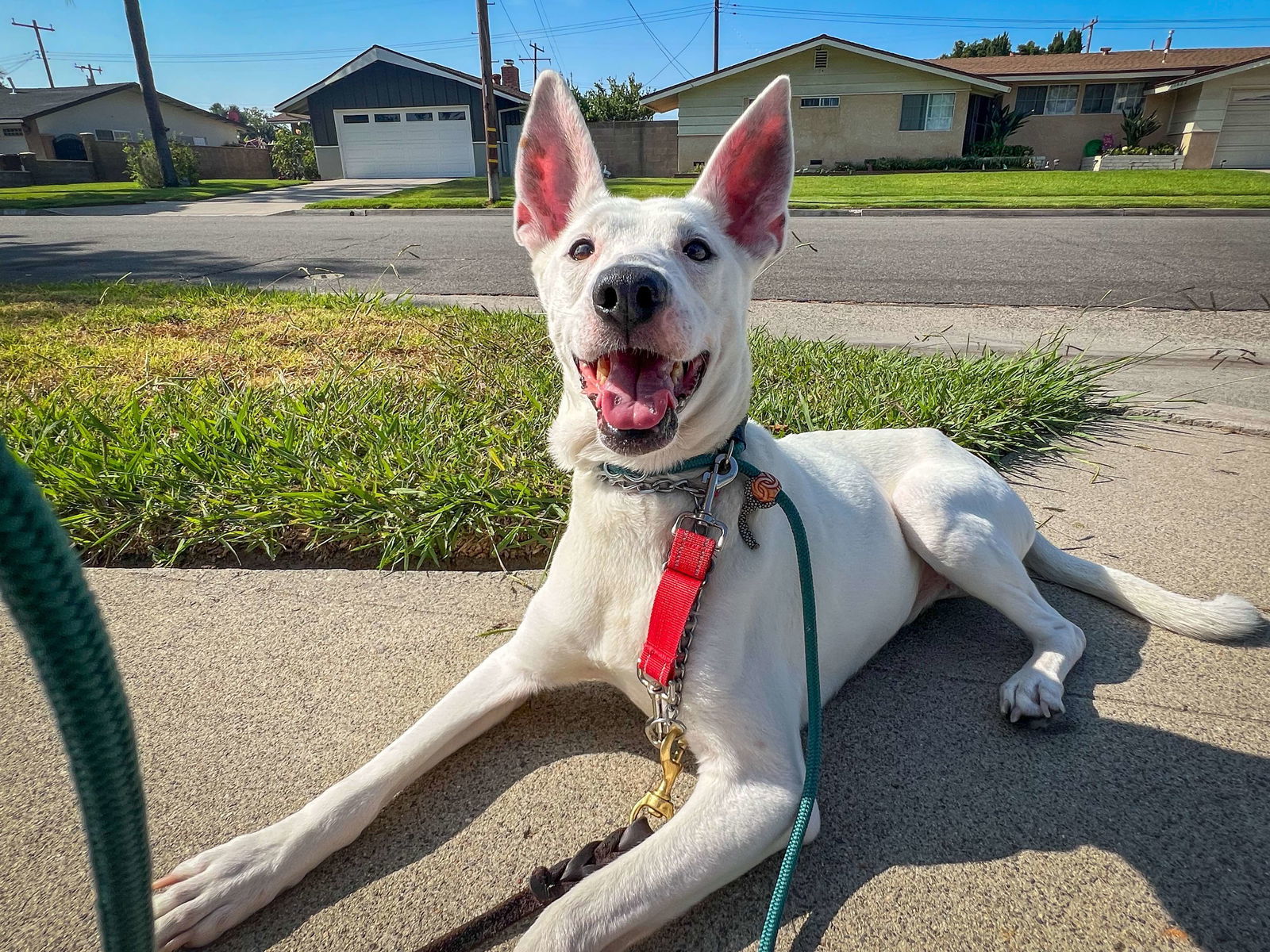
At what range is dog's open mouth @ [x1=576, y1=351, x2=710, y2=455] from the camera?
1786 millimetres

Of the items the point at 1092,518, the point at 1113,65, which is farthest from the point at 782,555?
the point at 1113,65

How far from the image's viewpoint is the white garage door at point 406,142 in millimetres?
36188

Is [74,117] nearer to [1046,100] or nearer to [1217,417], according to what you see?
[1046,100]

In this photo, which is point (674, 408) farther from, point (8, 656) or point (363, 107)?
point (363, 107)

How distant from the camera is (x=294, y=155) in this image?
39.8m

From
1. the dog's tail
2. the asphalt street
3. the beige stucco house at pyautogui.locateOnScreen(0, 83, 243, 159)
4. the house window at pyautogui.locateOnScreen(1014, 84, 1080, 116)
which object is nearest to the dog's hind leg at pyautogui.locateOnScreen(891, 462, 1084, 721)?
the dog's tail

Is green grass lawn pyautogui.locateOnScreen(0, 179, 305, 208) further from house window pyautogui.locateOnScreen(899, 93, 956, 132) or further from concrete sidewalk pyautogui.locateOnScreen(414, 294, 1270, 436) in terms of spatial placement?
house window pyautogui.locateOnScreen(899, 93, 956, 132)

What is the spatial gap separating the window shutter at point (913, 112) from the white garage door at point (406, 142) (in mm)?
20248

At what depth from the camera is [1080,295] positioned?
773 centimetres

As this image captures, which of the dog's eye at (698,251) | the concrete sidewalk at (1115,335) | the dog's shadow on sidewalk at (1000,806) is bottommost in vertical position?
the dog's shadow on sidewalk at (1000,806)

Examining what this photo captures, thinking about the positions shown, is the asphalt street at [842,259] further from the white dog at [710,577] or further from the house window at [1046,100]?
the house window at [1046,100]

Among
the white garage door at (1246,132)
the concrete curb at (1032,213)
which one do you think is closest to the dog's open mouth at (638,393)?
the concrete curb at (1032,213)

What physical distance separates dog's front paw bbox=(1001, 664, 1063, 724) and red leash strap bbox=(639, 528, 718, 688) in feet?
3.74

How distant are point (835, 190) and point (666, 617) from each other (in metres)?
21.7
